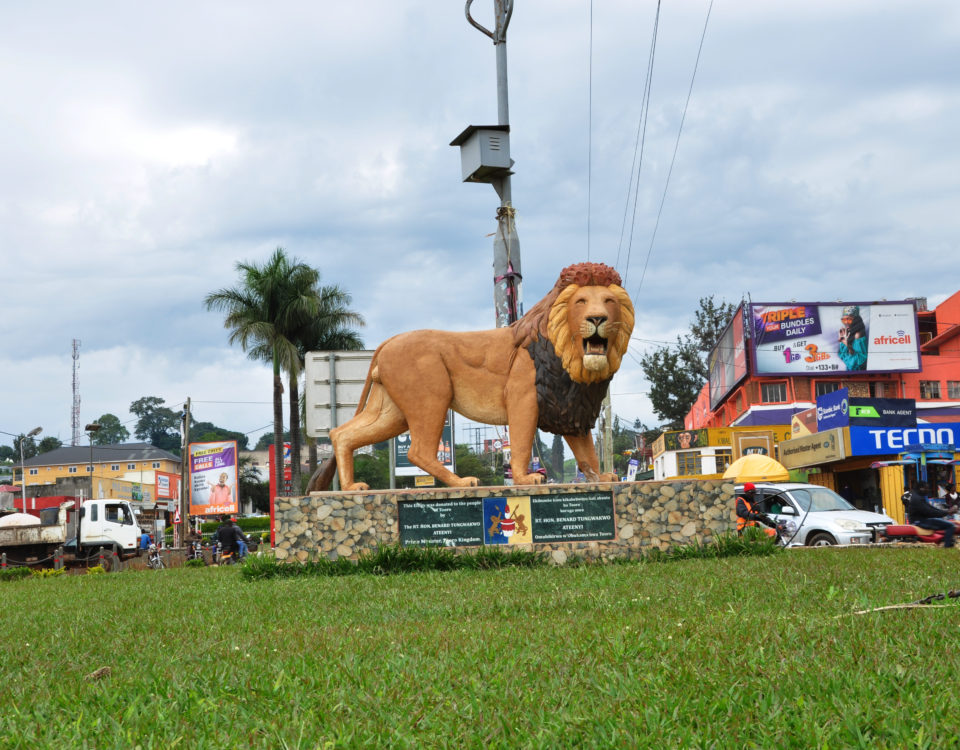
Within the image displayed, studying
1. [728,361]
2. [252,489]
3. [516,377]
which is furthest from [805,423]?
[252,489]

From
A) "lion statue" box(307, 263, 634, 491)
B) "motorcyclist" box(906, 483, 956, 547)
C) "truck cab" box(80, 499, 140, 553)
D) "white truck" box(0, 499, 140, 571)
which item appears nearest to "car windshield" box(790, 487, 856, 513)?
"motorcyclist" box(906, 483, 956, 547)

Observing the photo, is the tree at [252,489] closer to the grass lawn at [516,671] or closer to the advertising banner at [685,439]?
the advertising banner at [685,439]

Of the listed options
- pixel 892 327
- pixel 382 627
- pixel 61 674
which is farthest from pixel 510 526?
pixel 892 327

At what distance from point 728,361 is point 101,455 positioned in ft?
200

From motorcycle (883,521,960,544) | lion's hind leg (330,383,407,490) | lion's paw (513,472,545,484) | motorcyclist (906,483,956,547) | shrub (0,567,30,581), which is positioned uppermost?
lion's hind leg (330,383,407,490)

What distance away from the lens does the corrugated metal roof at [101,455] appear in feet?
268

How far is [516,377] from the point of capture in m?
9.86

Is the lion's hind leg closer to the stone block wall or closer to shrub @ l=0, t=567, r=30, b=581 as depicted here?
the stone block wall

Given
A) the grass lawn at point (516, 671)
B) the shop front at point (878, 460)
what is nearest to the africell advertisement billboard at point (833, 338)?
the shop front at point (878, 460)

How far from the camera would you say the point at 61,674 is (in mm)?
4438

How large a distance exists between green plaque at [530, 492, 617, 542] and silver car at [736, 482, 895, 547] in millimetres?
5322

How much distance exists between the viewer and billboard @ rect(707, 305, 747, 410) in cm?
4362

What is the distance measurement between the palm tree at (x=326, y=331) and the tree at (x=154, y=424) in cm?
9374

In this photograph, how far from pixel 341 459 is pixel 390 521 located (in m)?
0.95
